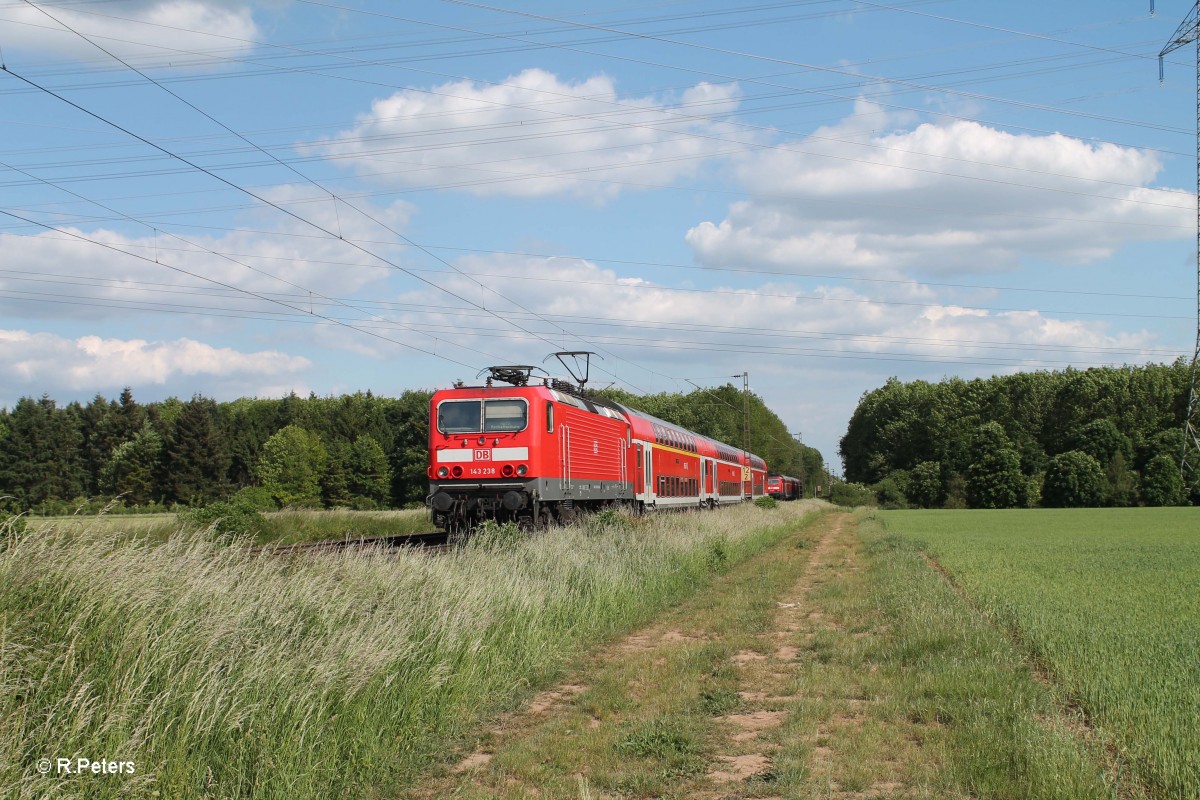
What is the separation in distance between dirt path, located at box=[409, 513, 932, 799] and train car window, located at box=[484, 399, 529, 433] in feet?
29.8

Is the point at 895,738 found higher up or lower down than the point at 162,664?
lower down

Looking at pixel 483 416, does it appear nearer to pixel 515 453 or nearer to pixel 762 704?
pixel 515 453

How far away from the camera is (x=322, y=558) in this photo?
998cm

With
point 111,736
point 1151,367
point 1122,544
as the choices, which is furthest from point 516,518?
point 1151,367

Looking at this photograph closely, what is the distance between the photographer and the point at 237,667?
20.0ft

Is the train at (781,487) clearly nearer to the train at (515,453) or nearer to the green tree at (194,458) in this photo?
the green tree at (194,458)

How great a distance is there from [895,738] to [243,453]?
91.9 metres

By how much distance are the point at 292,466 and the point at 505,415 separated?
66689 mm

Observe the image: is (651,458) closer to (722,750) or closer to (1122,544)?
(1122,544)

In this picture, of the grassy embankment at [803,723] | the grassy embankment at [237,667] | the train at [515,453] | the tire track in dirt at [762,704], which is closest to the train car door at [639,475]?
the train at [515,453]

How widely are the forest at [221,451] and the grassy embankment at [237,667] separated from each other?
183ft

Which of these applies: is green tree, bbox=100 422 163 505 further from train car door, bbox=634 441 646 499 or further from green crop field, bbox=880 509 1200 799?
green crop field, bbox=880 509 1200 799

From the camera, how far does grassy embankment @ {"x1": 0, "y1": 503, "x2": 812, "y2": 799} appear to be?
496 cm

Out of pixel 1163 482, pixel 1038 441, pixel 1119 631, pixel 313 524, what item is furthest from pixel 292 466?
pixel 1119 631
